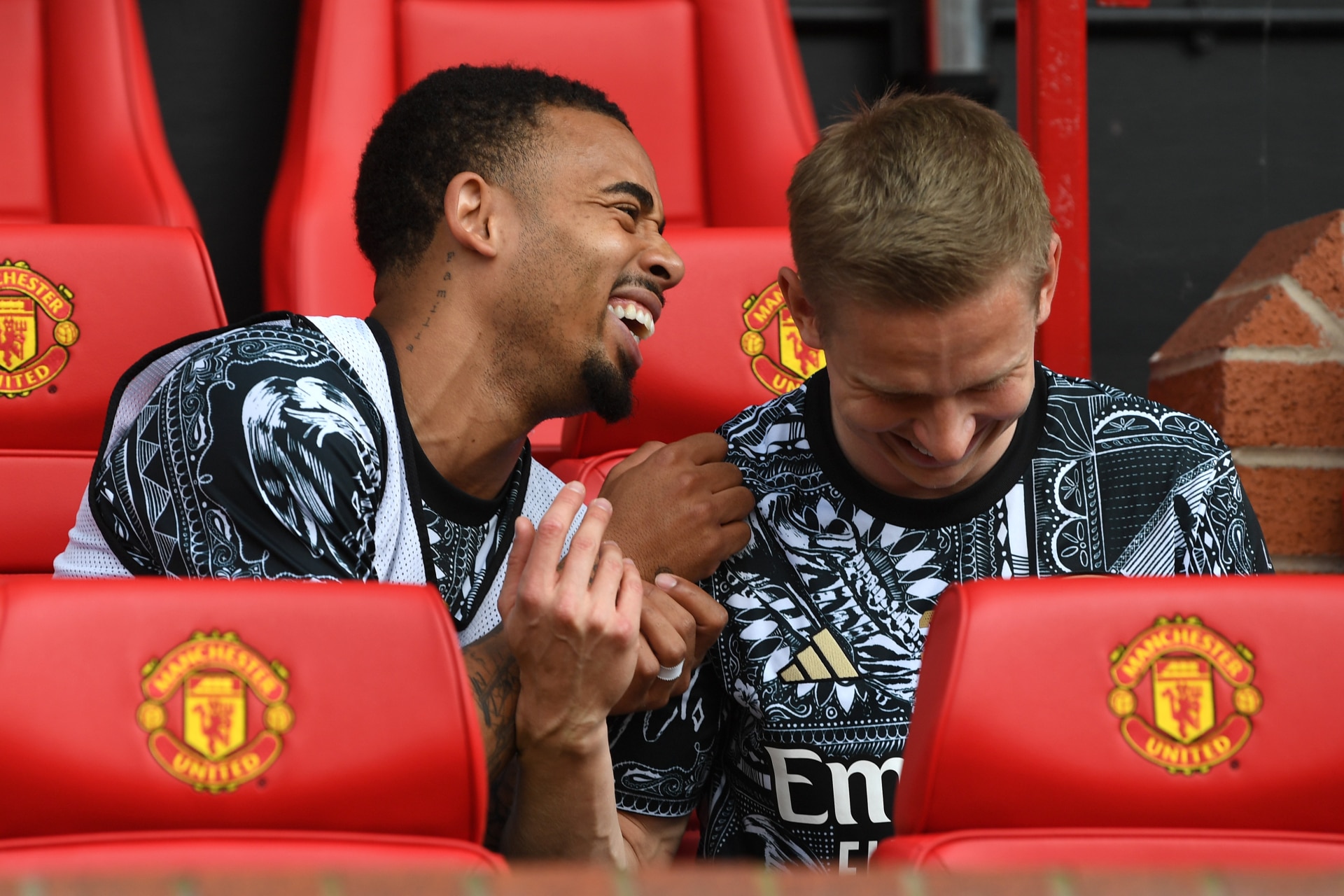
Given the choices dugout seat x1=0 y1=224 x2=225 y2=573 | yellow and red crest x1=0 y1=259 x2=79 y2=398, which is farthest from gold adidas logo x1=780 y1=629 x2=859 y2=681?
yellow and red crest x1=0 y1=259 x2=79 y2=398

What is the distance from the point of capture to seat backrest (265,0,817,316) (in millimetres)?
1968

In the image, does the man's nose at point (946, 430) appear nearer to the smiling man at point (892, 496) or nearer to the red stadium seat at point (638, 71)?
the smiling man at point (892, 496)

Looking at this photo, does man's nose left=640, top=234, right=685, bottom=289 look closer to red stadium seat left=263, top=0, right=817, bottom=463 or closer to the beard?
the beard

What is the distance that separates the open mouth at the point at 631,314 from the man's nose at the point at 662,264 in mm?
30

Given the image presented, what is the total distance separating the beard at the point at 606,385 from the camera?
1.27 m

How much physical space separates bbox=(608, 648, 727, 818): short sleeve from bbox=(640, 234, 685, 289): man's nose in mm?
411

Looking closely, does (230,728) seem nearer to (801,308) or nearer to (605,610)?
(605,610)

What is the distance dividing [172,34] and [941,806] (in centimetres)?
214

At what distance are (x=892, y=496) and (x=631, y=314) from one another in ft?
1.22

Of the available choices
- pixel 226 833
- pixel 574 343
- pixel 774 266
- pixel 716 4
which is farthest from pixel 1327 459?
pixel 226 833

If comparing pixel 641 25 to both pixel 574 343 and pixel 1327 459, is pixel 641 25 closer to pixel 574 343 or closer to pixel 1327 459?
pixel 574 343

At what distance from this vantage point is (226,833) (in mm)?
583

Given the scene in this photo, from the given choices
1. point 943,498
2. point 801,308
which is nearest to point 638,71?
point 801,308

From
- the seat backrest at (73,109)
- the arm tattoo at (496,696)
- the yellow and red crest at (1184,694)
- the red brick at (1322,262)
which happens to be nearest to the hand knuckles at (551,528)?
the arm tattoo at (496,696)
